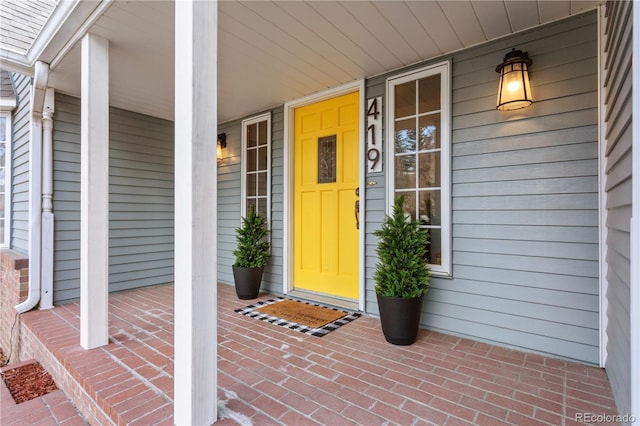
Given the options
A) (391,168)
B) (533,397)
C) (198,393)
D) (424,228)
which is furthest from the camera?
(391,168)

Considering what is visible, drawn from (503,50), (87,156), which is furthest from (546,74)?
(87,156)

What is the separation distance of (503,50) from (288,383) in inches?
109

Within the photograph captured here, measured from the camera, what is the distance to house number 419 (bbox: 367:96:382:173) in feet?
9.64

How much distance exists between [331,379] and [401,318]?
0.75m

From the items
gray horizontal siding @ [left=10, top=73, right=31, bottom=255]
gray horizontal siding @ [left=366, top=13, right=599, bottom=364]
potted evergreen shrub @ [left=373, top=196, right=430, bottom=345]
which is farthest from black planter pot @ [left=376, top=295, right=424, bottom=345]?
gray horizontal siding @ [left=10, top=73, right=31, bottom=255]

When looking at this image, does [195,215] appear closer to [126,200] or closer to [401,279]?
[401,279]

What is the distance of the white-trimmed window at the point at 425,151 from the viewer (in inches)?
101

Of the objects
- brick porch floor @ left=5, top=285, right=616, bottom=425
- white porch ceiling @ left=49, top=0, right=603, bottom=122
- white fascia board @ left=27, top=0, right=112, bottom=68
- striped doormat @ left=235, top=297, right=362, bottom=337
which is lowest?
striped doormat @ left=235, top=297, right=362, bottom=337

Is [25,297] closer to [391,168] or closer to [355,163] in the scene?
[355,163]

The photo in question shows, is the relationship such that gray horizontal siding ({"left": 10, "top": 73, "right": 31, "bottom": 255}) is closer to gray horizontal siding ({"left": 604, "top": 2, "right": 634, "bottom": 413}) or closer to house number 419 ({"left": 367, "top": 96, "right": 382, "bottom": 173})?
house number 419 ({"left": 367, "top": 96, "right": 382, "bottom": 173})

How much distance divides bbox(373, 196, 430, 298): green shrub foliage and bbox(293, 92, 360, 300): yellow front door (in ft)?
2.52

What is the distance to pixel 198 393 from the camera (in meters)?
1.36

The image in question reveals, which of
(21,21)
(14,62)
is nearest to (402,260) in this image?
(14,62)

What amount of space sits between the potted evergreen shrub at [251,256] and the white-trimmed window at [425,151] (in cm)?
168
